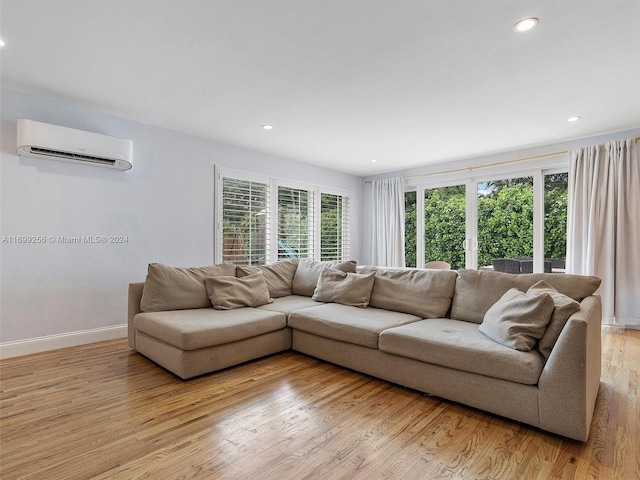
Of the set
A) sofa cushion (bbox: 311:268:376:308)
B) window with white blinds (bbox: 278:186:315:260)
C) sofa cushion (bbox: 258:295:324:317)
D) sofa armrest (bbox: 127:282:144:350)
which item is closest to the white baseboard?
sofa armrest (bbox: 127:282:144:350)

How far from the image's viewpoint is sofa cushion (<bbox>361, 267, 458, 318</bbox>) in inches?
117

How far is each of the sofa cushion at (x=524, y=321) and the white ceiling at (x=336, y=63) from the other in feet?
5.53

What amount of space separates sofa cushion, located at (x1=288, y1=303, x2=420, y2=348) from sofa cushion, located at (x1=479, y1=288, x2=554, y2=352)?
80cm

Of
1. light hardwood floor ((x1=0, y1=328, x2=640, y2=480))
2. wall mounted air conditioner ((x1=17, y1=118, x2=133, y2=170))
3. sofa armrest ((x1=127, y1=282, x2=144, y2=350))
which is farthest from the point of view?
sofa armrest ((x1=127, y1=282, x2=144, y2=350))

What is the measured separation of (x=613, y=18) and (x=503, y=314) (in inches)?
73.9

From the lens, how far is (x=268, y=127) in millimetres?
3967

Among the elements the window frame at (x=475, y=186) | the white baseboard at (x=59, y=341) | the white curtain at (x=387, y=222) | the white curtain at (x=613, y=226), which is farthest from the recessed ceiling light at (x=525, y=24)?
the white baseboard at (x=59, y=341)

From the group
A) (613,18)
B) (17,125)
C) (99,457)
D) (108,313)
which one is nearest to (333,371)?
(99,457)

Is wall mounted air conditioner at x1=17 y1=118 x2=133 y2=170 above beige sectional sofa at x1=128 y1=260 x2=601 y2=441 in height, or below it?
above

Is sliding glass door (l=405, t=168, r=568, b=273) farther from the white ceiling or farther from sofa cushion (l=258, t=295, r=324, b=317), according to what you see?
sofa cushion (l=258, t=295, r=324, b=317)

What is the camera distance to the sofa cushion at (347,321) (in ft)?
8.79

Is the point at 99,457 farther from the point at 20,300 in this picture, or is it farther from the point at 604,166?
the point at 604,166

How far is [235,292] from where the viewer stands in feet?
11.2

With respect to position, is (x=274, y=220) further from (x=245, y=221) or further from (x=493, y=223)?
(x=493, y=223)
